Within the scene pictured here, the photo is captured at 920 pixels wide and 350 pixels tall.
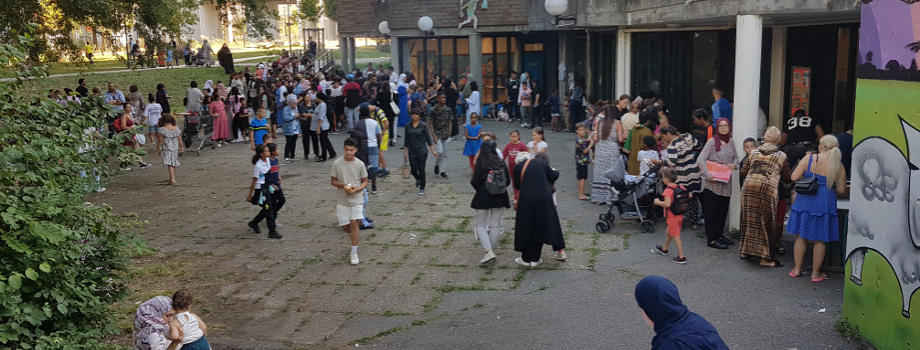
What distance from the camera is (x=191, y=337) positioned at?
673 cm

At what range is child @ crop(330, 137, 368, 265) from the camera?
10758 millimetres

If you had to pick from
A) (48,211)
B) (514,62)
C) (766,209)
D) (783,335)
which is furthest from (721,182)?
(514,62)

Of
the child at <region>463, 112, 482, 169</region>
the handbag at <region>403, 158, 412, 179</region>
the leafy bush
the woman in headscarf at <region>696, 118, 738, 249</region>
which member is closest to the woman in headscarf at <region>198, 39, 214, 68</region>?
the handbag at <region>403, 158, 412, 179</region>

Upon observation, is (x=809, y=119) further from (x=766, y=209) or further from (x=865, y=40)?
(x=865, y=40)

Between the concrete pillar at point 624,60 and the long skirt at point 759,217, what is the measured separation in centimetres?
1046

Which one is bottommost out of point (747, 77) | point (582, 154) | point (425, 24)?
point (582, 154)

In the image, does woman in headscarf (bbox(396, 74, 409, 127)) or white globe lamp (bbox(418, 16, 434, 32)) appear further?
white globe lamp (bbox(418, 16, 434, 32))

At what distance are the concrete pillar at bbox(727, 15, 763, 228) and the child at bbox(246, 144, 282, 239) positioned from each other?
6440 millimetres

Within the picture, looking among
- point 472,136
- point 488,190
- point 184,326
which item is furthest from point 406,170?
point 184,326

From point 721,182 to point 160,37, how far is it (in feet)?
36.1

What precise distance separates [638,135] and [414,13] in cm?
1628

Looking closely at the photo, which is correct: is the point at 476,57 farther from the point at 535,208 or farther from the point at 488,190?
the point at 535,208

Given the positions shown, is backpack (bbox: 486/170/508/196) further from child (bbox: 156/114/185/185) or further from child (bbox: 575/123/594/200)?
child (bbox: 156/114/185/185)

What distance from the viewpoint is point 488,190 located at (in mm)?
10320
